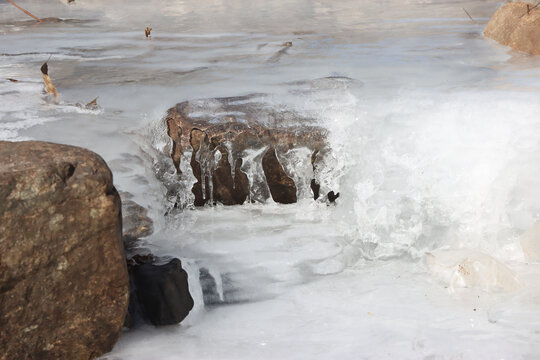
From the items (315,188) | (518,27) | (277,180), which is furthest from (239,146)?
(518,27)

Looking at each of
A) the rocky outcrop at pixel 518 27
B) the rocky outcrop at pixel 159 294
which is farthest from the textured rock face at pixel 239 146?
the rocky outcrop at pixel 518 27

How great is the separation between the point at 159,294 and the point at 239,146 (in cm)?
114

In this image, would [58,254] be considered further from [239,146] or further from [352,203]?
[352,203]

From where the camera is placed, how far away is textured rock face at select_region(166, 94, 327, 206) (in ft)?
11.3

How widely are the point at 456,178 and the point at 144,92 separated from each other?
2.12 meters

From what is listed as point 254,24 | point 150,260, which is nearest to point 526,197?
point 150,260

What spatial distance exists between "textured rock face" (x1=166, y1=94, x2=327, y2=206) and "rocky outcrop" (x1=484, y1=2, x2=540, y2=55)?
8.62 ft

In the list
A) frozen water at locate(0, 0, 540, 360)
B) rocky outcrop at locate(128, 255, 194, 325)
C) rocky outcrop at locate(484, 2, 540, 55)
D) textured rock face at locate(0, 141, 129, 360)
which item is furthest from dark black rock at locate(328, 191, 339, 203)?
rocky outcrop at locate(484, 2, 540, 55)

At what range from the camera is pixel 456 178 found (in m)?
3.26

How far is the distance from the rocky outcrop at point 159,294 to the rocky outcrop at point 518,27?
3.82 m

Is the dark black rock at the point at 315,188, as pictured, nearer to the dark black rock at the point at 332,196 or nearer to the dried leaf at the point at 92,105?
the dark black rock at the point at 332,196

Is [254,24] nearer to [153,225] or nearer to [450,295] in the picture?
[153,225]

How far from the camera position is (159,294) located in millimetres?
2568

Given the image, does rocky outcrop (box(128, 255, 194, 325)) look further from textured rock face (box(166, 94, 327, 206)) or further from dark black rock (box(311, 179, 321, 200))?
dark black rock (box(311, 179, 321, 200))
